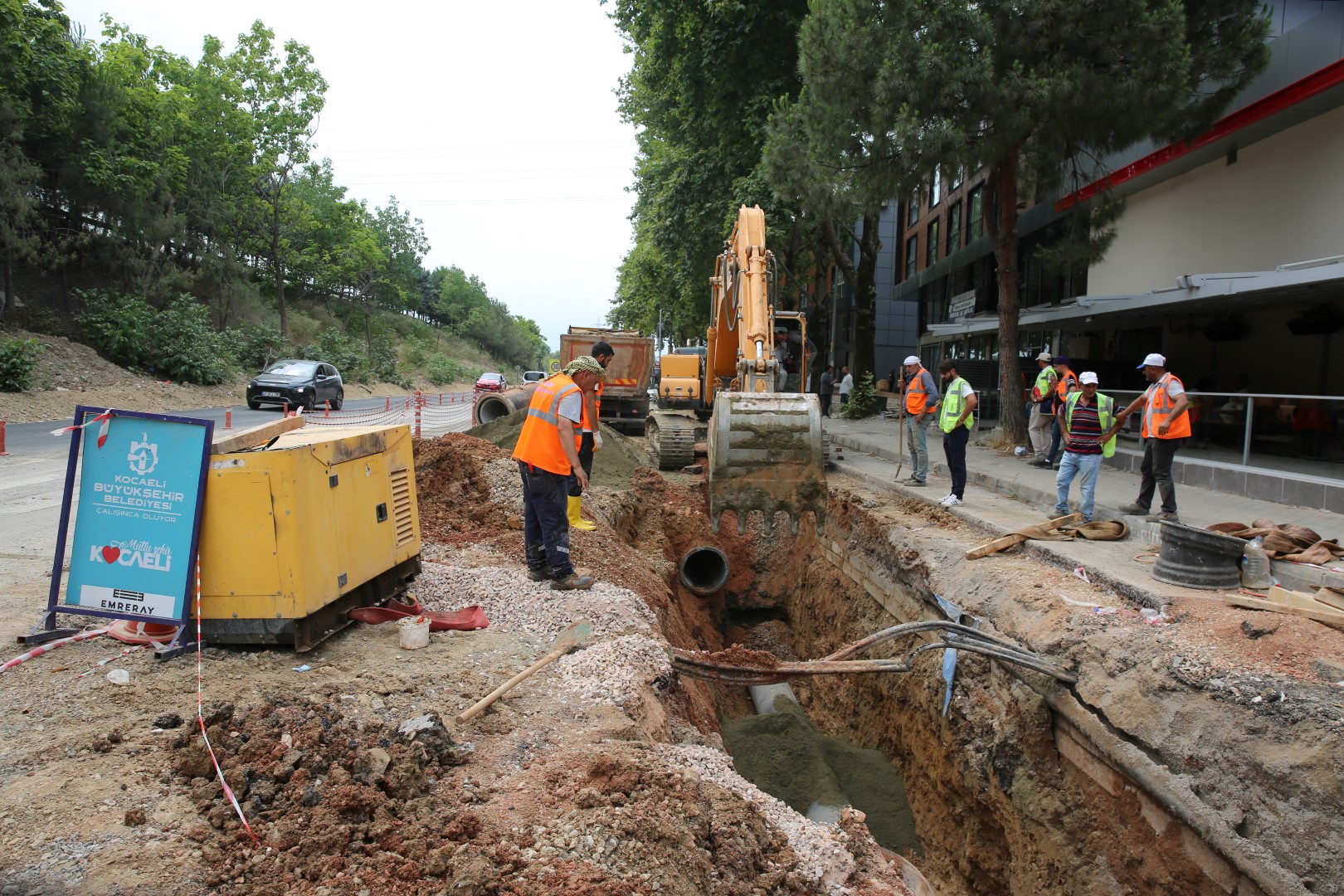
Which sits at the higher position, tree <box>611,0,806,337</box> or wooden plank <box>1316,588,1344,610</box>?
tree <box>611,0,806,337</box>

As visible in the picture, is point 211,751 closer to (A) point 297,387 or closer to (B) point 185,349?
(A) point 297,387

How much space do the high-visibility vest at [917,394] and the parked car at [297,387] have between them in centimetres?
1687

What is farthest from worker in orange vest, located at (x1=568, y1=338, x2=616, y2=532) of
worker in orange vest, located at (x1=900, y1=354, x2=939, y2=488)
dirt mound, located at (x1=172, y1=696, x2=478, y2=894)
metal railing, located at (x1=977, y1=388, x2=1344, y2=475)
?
metal railing, located at (x1=977, y1=388, x2=1344, y2=475)

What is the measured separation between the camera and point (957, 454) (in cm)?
938

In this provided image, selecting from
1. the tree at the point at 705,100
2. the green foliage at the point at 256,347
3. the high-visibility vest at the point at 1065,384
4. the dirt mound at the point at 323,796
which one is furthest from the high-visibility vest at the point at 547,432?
the green foliage at the point at 256,347

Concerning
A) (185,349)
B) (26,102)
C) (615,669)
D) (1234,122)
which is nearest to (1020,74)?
(1234,122)

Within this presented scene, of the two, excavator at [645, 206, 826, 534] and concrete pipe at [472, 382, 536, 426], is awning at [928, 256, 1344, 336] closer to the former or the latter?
excavator at [645, 206, 826, 534]

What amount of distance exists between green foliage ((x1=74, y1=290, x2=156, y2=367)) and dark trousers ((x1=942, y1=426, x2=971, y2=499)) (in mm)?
24544

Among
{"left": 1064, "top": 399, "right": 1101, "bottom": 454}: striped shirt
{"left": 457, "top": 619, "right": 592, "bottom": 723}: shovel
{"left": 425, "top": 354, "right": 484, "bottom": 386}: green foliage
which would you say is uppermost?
{"left": 425, "top": 354, "right": 484, "bottom": 386}: green foliage

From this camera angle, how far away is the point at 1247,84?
12.3 m

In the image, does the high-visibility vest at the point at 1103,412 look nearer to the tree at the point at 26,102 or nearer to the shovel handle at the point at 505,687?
the shovel handle at the point at 505,687

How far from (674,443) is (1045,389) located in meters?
5.80

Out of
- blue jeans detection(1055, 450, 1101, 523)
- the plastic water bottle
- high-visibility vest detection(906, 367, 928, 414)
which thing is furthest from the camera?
high-visibility vest detection(906, 367, 928, 414)

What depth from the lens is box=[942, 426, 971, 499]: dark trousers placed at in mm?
9266
